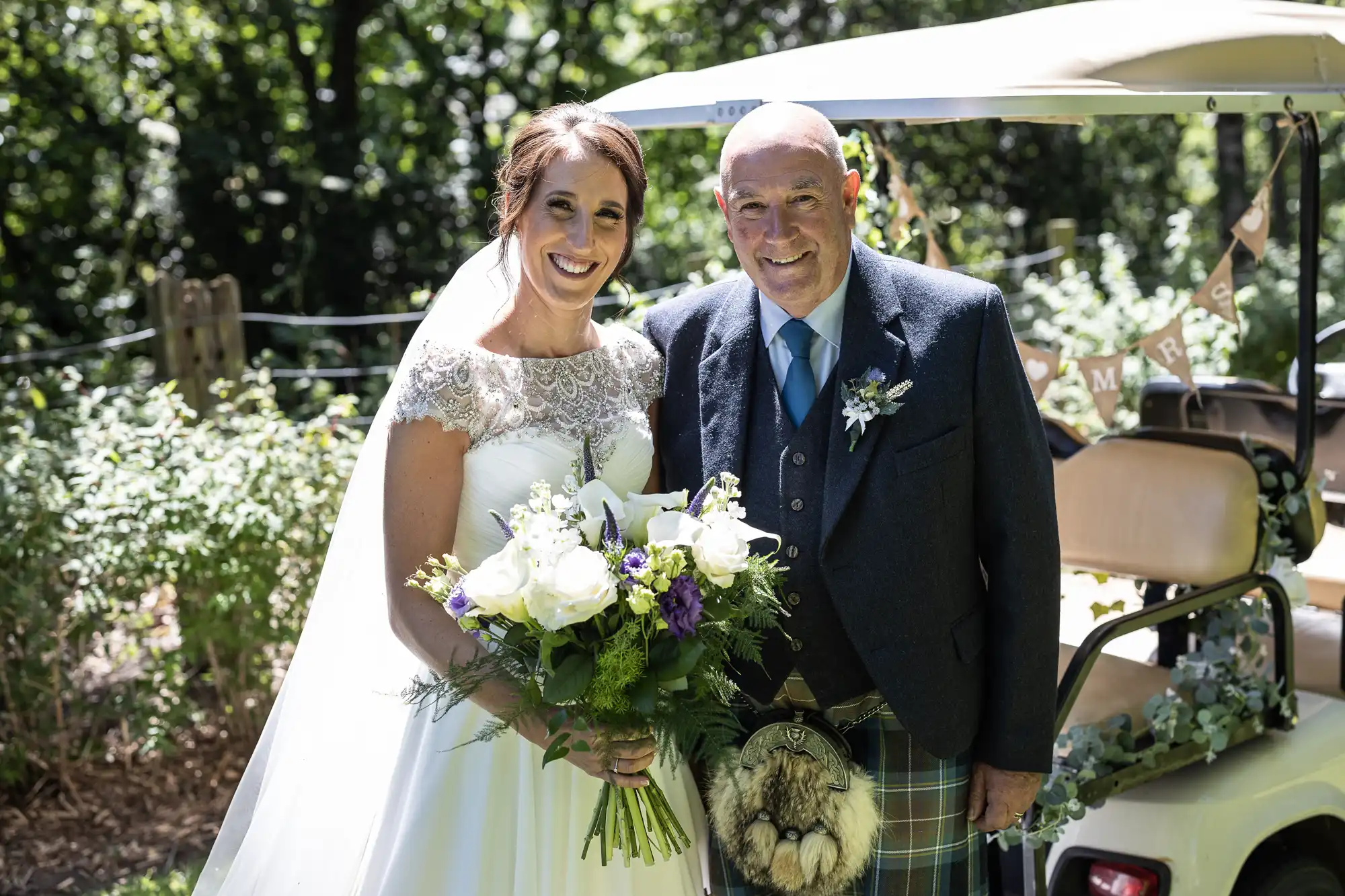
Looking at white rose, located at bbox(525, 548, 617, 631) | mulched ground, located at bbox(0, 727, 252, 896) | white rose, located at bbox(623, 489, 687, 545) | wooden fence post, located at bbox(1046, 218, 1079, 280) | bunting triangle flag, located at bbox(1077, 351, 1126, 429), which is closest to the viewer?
white rose, located at bbox(525, 548, 617, 631)

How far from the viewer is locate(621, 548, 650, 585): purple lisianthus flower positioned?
2107 millimetres

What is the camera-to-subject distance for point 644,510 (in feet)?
7.50

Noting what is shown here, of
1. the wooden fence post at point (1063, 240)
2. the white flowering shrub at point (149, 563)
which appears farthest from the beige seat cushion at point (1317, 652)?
the wooden fence post at point (1063, 240)

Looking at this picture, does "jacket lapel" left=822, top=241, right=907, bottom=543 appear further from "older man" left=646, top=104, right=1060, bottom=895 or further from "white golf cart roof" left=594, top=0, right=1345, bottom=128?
"white golf cart roof" left=594, top=0, right=1345, bottom=128

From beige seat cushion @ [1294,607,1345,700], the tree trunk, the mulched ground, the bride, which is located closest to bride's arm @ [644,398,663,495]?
the bride

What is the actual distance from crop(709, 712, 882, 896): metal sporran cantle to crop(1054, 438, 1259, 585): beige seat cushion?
1.26 m

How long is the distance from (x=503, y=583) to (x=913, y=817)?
1012 mm

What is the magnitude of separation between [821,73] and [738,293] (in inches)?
28.5

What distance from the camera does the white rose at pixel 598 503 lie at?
2.23 meters

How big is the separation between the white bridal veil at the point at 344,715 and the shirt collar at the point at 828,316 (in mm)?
562

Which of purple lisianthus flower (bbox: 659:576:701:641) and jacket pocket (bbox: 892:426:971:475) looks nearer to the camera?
purple lisianthus flower (bbox: 659:576:701:641)

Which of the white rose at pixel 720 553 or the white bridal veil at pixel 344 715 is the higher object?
the white rose at pixel 720 553

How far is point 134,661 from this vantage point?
5.32 meters

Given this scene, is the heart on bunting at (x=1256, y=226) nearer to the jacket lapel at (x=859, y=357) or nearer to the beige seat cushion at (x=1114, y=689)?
the beige seat cushion at (x=1114, y=689)
